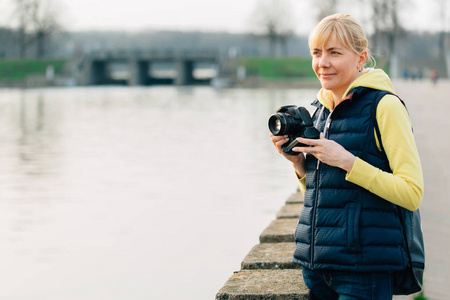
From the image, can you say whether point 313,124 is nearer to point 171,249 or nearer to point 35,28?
point 171,249

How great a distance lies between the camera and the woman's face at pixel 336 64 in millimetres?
2682

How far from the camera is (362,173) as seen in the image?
8.38 feet

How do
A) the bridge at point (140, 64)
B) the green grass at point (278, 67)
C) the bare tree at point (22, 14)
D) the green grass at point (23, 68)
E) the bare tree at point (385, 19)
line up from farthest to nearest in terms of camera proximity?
the bare tree at point (22, 14), the bridge at point (140, 64), the green grass at point (23, 68), the green grass at point (278, 67), the bare tree at point (385, 19)

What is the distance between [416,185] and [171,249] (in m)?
4.86


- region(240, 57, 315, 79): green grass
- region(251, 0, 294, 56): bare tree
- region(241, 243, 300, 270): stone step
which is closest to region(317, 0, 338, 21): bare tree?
region(240, 57, 315, 79): green grass

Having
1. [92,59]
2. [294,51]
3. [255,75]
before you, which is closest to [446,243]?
[255,75]

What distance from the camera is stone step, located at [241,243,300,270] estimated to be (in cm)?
421

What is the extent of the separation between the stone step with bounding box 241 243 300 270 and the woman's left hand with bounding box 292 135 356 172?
5.47 feet

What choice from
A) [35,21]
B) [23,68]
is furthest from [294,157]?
[35,21]

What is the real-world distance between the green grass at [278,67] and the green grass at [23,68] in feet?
72.1

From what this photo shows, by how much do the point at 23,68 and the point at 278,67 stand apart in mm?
28720

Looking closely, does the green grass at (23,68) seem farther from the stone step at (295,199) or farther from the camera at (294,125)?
the camera at (294,125)

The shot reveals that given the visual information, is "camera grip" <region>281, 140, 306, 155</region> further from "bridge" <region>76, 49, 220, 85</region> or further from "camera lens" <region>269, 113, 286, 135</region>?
"bridge" <region>76, 49, 220, 85</region>

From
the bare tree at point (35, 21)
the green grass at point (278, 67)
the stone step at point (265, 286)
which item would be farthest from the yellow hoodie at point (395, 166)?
the bare tree at point (35, 21)
